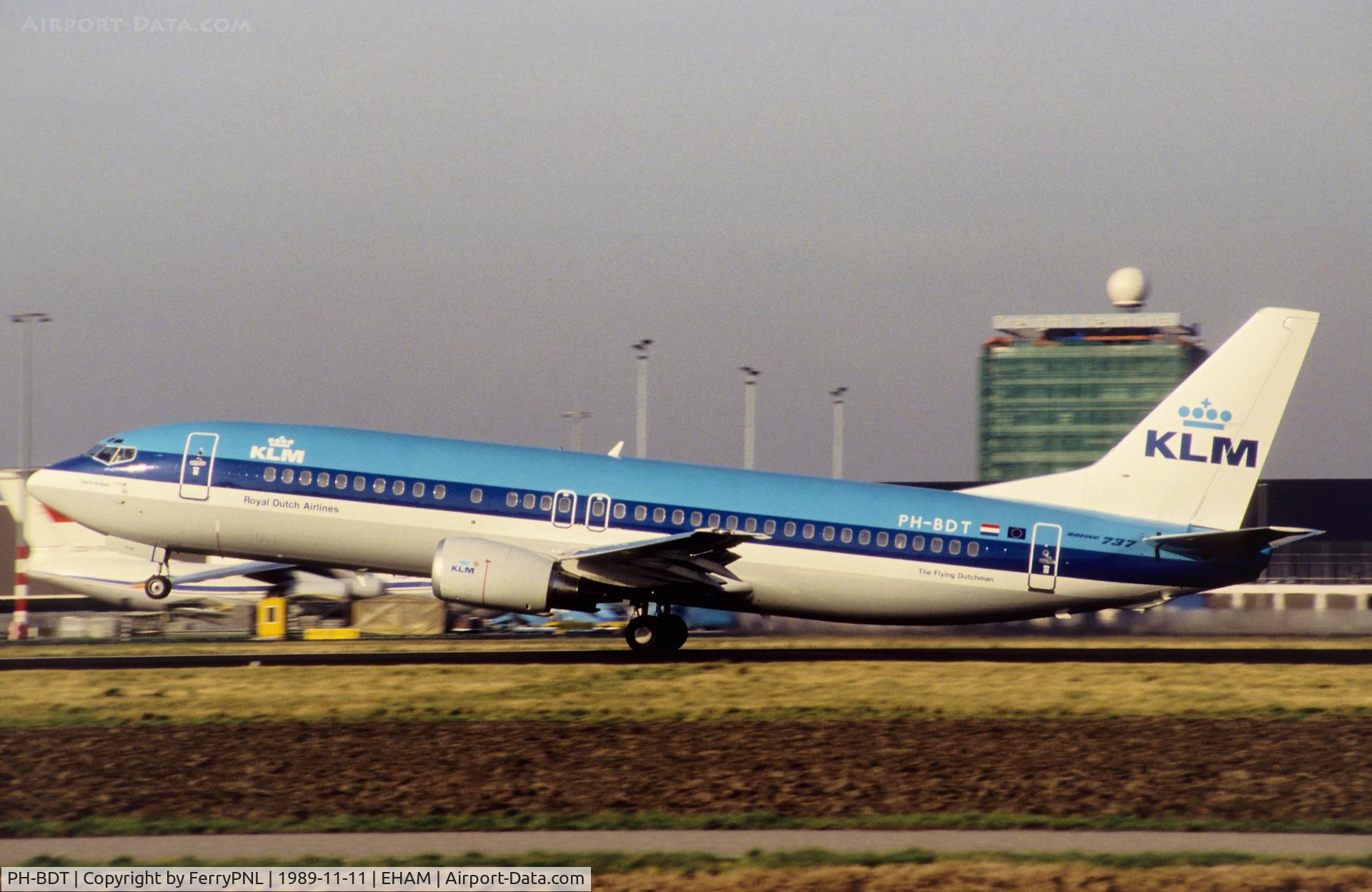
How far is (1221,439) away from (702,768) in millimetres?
16605

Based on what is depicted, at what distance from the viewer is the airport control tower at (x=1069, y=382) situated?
4889 inches

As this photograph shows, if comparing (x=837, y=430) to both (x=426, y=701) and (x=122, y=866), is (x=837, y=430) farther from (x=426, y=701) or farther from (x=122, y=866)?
(x=122, y=866)

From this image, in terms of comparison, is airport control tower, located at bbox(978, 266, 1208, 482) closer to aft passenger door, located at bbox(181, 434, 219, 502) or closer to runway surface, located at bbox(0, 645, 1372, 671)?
runway surface, located at bbox(0, 645, 1372, 671)

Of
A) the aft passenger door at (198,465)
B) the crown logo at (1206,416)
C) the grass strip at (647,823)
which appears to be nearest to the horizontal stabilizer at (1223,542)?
the crown logo at (1206,416)

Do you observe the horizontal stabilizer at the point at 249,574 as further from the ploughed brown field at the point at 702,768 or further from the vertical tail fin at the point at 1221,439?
the ploughed brown field at the point at 702,768

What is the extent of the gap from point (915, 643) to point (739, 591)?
6.96 meters

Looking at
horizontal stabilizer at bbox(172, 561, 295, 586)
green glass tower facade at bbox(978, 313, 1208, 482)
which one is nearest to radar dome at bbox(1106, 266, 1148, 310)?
green glass tower facade at bbox(978, 313, 1208, 482)

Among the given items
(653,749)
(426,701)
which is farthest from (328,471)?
(653,749)

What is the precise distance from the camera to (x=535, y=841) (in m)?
12.4

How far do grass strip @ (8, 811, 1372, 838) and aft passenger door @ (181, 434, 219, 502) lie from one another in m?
13.9

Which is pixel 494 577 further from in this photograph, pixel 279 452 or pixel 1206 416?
pixel 1206 416

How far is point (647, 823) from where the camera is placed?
13.3 meters

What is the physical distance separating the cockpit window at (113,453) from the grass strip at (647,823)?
49.8ft

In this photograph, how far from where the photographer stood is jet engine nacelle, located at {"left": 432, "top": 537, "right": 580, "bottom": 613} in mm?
24891
